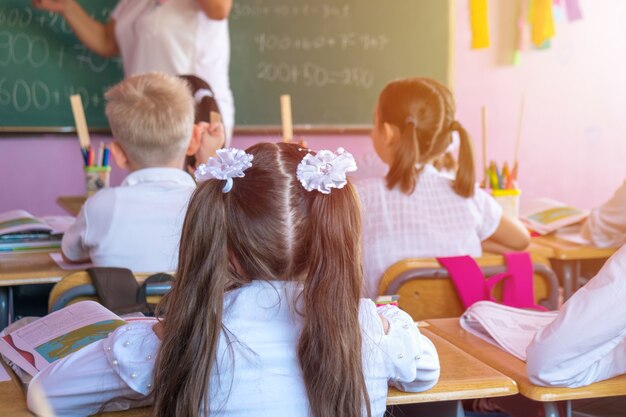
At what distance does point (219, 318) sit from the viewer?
1.21 m

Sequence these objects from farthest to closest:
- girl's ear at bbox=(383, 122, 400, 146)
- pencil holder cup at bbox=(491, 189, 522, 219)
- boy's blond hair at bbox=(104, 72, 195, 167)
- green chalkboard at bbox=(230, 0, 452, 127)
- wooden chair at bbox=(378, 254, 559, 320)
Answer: green chalkboard at bbox=(230, 0, 452, 127), pencil holder cup at bbox=(491, 189, 522, 219), girl's ear at bbox=(383, 122, 400, 146), boy's blond hair at bbox=(104, 72, 195, 167), wooden chair at bbox=(378, 254, 559, 320)

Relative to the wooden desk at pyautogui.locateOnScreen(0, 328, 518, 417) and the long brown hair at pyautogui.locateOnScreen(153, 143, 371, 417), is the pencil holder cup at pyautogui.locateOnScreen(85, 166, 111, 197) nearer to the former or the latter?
the wooden desk at pyautogui.locateOnScreen(0, 328, 518, 417)

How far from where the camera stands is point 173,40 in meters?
3.92

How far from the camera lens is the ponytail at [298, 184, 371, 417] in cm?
121

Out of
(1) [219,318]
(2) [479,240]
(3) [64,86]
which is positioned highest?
(3) [64,86]

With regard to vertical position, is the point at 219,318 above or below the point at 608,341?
above

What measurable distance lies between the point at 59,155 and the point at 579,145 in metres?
2.91

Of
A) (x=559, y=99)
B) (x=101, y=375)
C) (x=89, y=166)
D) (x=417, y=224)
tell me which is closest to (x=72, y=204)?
(x=89, y=166)

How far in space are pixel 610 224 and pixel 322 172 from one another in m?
1.61

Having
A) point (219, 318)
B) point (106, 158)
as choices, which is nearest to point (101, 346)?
point (219, 318)

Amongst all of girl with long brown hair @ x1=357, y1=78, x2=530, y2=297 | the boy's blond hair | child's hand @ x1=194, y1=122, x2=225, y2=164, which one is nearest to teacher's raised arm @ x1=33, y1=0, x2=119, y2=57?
child's hand @ x1=194, y1=122, x2=225, y2=164

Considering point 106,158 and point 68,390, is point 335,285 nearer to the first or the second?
point 68,390

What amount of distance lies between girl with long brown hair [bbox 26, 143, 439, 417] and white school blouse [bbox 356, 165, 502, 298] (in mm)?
1222

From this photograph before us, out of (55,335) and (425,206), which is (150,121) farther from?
(55,335)
